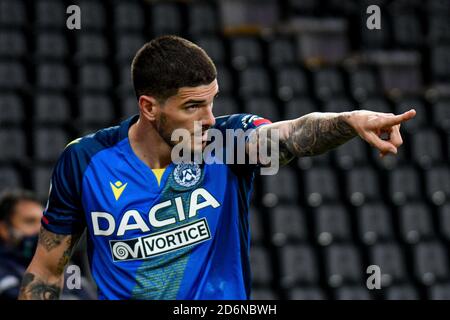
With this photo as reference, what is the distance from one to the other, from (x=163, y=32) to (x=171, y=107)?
19.0 ft

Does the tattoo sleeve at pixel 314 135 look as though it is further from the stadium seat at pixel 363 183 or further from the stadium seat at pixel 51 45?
the stadium seat at pixel 51 45

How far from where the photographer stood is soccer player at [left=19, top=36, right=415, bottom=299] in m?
2.99

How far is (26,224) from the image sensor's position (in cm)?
527

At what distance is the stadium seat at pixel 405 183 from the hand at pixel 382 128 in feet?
17.1

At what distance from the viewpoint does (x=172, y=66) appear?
2.97 meters

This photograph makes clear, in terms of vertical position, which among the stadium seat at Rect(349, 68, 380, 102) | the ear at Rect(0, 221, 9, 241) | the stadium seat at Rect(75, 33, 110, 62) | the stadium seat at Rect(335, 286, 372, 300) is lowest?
the stadium seat at Rect(335, 286, 372, 300)

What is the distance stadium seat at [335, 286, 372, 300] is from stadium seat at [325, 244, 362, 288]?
Result: 0.30ft

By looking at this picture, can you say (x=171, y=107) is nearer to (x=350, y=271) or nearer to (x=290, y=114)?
(x=350, y=271)

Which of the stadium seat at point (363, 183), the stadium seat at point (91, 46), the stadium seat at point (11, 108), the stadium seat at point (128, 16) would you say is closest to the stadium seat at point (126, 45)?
the stadium seat at point (91, 46)

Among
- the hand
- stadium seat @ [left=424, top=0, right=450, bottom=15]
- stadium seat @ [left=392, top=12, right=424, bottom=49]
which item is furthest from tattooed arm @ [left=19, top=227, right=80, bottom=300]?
stadium seat @ [left=424, top=0, right=450, bottom=15]

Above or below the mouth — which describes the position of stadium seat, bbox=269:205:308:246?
below

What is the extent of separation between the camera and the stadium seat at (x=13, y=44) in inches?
318

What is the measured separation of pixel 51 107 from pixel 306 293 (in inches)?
106

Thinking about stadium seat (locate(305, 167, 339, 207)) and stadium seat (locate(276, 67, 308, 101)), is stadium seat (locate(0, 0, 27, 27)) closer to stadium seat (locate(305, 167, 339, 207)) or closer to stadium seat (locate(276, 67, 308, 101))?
stadium seat (locate(276, 67, 308, 101))
